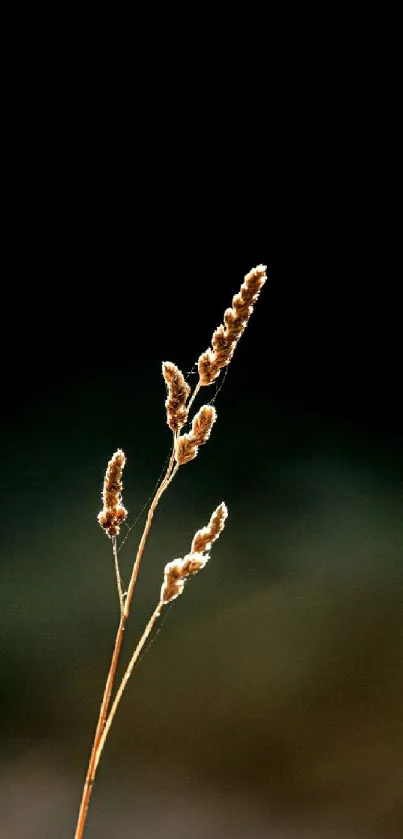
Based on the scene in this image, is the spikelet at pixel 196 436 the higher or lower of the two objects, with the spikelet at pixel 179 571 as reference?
higher

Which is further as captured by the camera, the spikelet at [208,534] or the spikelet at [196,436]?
the spikelet at [196,436]

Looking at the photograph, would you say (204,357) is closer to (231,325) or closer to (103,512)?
(231,325)

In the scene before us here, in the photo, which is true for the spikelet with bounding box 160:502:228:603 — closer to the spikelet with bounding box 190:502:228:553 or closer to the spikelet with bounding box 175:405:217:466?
the spikelet with bounding box 190:502:228:553

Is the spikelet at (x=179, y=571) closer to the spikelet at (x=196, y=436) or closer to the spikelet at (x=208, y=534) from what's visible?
the spikelet at (x=208, y=534)

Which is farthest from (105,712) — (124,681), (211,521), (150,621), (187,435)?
(187,435)

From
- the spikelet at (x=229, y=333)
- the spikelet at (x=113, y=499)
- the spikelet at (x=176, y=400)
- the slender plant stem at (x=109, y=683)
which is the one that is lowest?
the slender plant stem at (x=109, y=683)
